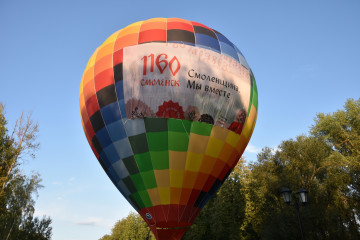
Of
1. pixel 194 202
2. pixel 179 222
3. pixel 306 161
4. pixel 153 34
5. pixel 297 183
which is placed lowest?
pixel 179 222

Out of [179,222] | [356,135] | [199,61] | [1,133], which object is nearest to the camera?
[179,222]

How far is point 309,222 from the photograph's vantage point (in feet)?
69.8

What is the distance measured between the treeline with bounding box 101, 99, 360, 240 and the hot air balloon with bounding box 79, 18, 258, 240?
12.5 m

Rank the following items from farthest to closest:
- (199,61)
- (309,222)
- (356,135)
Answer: (356,135) < (309,222) < (199,61)

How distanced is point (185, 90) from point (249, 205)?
17866mm

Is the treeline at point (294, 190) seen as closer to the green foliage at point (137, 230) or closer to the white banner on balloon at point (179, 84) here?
the white banner on balloon at point (179, 84)

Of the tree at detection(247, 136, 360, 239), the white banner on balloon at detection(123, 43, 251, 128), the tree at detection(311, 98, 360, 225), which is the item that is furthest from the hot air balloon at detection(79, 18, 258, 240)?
the tree at detection(311, 98, 360, 225)

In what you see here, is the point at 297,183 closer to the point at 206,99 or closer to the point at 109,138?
the point at 206,99

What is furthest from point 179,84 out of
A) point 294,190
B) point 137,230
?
point 137,230

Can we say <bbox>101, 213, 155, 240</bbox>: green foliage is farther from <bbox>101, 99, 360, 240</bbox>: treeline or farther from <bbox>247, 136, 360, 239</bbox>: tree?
<bbox>247, 136, 360, 239</bbox>: tree

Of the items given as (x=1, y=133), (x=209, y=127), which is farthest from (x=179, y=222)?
(x=1, y=133)

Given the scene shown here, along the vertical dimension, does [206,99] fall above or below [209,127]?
above

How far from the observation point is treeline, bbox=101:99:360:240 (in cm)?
2220

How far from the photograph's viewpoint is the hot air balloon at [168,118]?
40.0 ft
